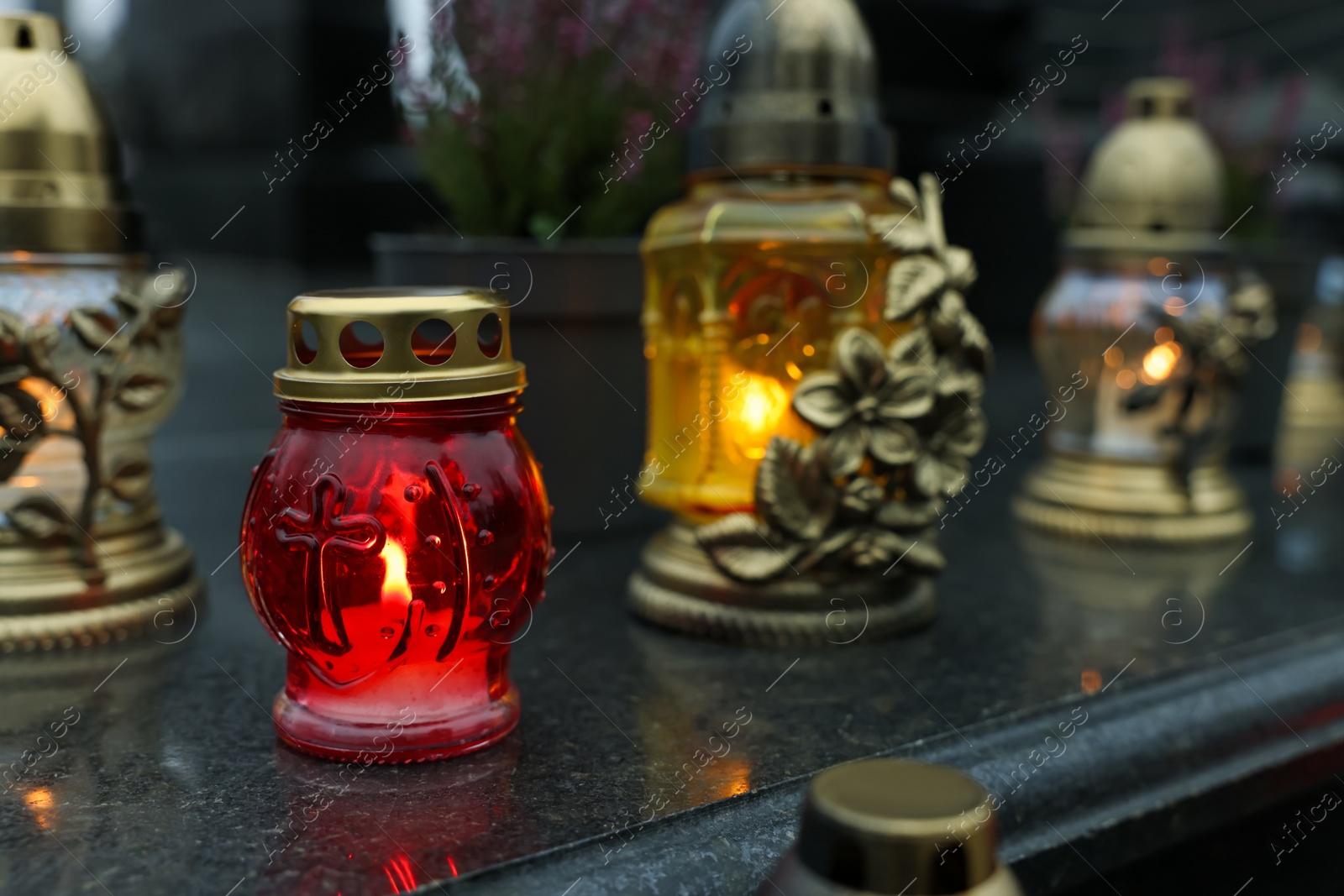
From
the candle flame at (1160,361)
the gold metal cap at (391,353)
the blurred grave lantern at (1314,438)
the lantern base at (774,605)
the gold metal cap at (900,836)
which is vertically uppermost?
the gold metal cap at (391,353)

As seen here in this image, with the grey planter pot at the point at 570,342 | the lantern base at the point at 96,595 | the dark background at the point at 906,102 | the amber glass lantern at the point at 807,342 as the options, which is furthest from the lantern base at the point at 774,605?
the dark background at the point at 906,102

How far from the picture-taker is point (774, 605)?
0.72 meters

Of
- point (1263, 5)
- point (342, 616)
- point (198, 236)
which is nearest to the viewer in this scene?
point (342, 616)

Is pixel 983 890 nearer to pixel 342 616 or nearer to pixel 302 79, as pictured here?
pixel 342 616

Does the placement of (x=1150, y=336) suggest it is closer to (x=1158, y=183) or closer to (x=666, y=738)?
(x=1158, y=183)

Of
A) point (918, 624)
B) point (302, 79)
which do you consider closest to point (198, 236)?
point (302, 79)

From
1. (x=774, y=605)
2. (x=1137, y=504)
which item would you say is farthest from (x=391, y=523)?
(x=1137, y=504)

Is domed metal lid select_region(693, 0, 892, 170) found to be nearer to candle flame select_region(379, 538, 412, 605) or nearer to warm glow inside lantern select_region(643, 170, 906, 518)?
warm glow inside lantern select_region(643, 170, 906, 518)

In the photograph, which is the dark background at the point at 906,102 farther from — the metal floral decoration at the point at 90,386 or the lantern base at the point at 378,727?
the lantern base at the point at 378,727

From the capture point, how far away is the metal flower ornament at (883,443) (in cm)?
68

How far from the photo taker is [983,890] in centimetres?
37

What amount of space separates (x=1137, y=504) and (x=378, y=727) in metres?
0.71

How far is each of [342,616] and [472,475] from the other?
0.09 m

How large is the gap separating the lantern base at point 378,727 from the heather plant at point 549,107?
49cm
